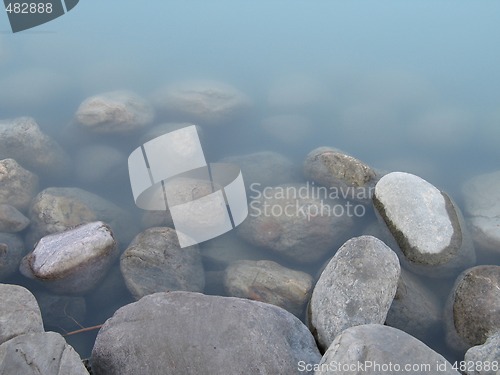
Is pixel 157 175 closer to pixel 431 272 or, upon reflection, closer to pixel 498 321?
pixel 431 272

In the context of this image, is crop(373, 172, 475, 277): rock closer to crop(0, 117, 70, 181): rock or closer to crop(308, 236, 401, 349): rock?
crop(308, 236, 401, 349): rock

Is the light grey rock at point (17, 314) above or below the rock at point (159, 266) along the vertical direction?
above

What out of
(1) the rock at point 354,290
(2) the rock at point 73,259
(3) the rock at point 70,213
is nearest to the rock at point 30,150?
(3) the rock at point 70,213

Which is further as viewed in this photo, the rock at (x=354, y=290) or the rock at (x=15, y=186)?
the rock at (x=15, y=186)

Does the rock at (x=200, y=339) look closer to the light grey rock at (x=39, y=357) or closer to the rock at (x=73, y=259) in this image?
the light grey rock at (x=39, y=357)

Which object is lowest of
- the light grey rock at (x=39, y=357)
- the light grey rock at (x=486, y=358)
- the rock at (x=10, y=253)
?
the light grey rock at (x=486, y=358)

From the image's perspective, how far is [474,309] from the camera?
2762 millimetres

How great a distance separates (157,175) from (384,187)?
1966 millimetres

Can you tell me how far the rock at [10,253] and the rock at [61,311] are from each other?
0.90ft

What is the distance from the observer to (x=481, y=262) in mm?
3430

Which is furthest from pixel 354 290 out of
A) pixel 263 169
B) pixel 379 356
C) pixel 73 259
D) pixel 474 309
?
pixel 263 169

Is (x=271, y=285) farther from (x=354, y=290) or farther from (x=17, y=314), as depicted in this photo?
(x=17, y=314)

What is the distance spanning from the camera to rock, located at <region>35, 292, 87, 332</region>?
3018mm

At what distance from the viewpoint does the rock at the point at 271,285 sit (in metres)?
2.98
